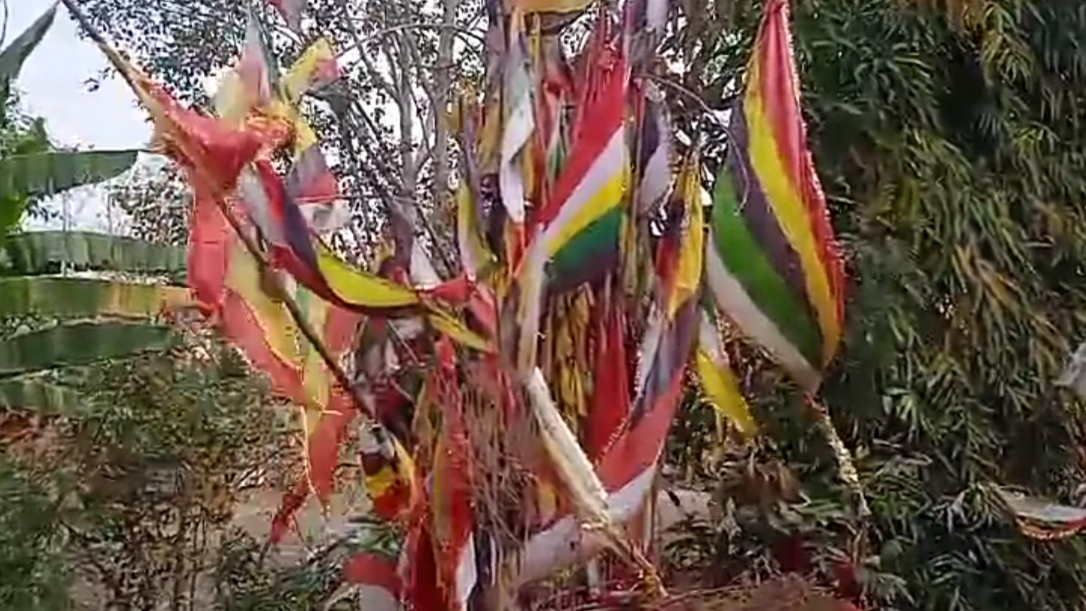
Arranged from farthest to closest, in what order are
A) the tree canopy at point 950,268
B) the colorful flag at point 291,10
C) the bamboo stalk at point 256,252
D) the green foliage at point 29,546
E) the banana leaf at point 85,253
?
the green foliage at point 29,546 < the banana leaf at point 85,253 < the tree canopy at point 950,268 < the colorful flag at point 291,10 < the bamboo stalk at point 256,252

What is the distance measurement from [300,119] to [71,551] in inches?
66.3

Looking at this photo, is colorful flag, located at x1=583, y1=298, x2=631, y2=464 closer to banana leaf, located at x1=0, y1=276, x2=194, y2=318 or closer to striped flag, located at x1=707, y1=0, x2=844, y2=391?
striped flag, located at x1=707, y1=0, x2=844, y2=391

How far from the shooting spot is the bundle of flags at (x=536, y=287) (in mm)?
939

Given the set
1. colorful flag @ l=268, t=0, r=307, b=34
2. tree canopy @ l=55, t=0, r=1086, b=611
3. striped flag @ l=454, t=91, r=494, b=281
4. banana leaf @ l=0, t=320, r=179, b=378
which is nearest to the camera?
striped flag @ l=454, t=91, r=494, b=281

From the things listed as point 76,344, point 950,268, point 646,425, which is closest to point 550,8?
point 646,425

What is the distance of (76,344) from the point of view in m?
2.07

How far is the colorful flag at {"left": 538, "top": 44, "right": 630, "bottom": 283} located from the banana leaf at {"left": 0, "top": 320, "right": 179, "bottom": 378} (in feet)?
4.14

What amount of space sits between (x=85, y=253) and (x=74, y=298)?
0.56ft

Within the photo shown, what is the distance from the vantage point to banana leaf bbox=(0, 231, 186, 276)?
2242 millimetres

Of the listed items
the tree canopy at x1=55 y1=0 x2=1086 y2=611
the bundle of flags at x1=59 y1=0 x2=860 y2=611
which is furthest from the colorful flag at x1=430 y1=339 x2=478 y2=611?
the tree canopy at x1=55 y1=0 x2=1086 y2=611

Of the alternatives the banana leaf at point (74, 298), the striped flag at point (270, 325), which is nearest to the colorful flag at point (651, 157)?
the striped flag at point (270, 325)

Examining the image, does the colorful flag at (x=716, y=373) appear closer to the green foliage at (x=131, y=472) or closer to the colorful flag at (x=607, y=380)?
the colorful flag at (x=607, y=380)

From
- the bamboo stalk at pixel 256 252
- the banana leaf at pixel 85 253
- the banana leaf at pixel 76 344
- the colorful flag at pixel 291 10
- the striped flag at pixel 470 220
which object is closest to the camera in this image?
the bamboo stalk at pixel 256 252

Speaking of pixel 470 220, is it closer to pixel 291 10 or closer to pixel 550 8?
pixel 550 8
